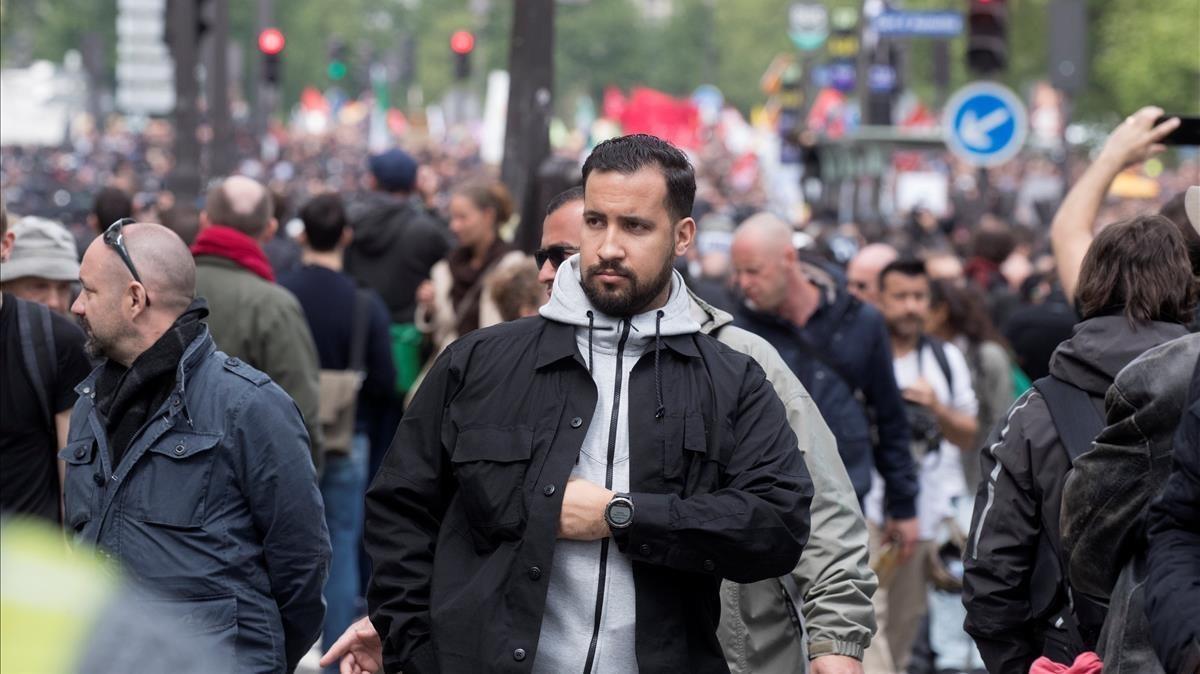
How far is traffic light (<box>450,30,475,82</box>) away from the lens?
38031 millimetres

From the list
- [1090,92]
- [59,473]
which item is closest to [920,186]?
[1090,92]

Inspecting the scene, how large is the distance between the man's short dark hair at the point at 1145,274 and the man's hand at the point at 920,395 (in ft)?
13.0

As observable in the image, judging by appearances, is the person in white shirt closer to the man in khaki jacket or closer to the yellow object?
the man in khaki jacket

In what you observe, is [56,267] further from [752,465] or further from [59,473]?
[752,465]

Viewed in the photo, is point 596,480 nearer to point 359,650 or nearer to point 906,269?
point 359,650

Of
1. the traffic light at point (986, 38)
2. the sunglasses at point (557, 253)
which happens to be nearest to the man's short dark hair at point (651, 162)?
the sunglasses at point (557, 253)

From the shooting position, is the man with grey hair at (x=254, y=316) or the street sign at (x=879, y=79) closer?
the man with grey hair at (x=254, y=316)

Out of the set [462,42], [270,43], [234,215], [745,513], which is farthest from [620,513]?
[462,42]

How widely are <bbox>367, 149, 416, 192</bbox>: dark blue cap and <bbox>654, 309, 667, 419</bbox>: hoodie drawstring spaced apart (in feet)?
24.2

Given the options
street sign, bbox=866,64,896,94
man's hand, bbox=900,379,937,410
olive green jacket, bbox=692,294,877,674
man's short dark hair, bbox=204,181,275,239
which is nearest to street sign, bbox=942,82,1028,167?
man's hand, bbox=900,379,937,410

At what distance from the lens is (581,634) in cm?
389

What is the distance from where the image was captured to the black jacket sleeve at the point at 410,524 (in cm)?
395

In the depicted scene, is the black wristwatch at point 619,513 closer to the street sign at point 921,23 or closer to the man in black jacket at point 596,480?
the man in black jacket at point 596,480

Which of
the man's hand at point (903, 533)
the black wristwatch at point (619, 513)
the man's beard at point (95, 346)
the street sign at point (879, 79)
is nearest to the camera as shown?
the black wristwatch at point (619, 513)
